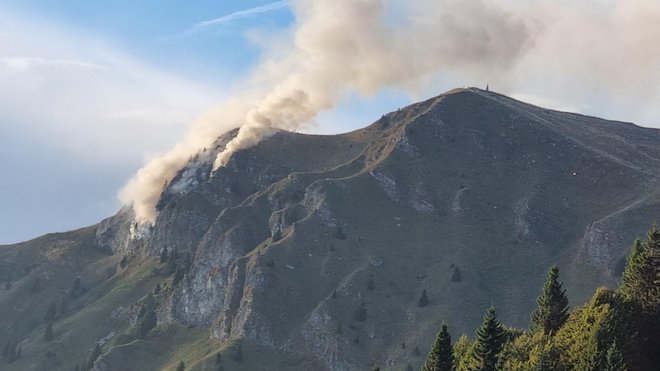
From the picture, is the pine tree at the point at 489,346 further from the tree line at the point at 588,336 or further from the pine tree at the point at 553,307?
the pine tree at the point at 553,307

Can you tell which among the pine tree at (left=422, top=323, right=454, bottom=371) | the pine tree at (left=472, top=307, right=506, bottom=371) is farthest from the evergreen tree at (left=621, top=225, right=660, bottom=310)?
the pine tree at (left=422, top=323, right=454, bottom=371)

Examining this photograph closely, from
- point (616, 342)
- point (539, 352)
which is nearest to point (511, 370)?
point (539, 352)

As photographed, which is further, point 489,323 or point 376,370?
point 376,370

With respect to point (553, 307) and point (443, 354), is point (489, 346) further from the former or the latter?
point (553, 307)

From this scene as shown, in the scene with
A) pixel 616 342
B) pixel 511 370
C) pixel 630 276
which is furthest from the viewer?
pixel 630 276

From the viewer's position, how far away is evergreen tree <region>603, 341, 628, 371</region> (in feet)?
281

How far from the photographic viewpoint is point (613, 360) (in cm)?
8625

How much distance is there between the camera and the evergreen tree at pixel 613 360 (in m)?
85.6

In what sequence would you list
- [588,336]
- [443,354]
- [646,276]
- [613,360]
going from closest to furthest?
A: [613,360] → [588,336] → [646,276] → [443,354]

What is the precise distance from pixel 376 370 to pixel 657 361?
34.6 meters

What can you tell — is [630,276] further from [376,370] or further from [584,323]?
[376,370]

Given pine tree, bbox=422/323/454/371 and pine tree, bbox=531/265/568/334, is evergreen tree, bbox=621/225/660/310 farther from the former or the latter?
pine tree, bbox=422/323/454/371

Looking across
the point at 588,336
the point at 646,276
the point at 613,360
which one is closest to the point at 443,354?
the point at 588,336

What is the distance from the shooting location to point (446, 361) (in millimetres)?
106625
